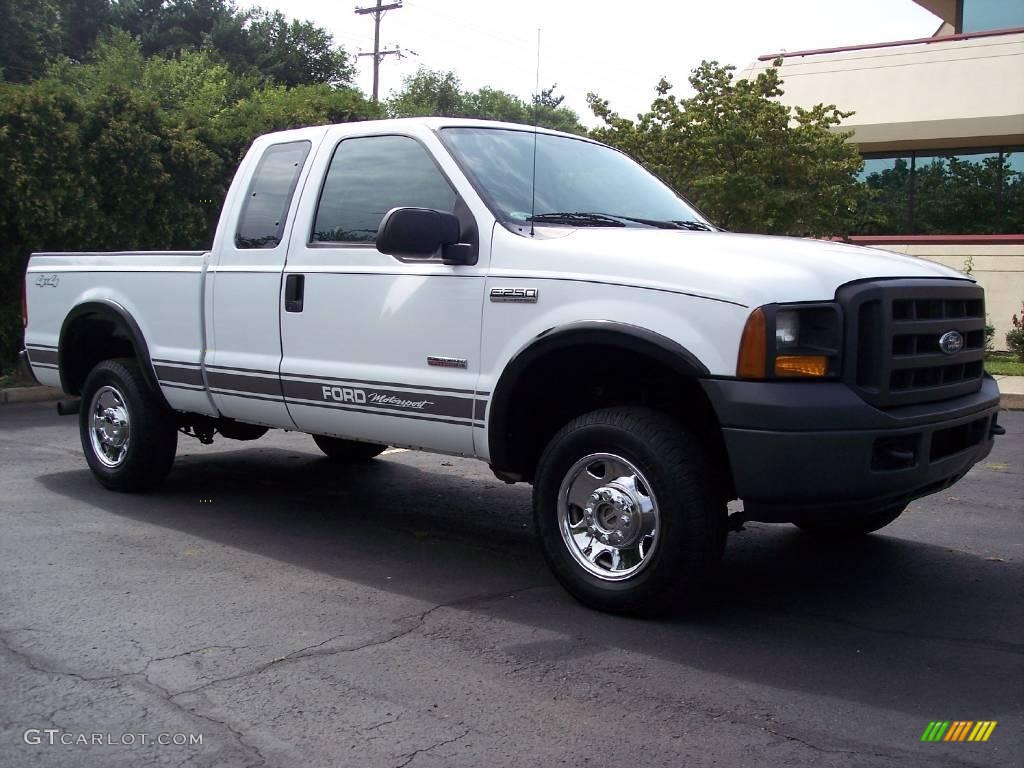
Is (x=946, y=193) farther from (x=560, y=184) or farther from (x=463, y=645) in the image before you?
(x=463, y=645)

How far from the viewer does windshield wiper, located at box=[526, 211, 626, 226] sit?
5.12 m

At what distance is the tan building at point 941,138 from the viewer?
20.1 meters

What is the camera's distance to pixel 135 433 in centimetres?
675

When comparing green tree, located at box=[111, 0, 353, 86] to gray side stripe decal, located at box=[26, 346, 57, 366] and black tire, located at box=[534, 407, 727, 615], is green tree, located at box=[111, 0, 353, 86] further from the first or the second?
black tire, located at box=[534, 407, 727, 615]

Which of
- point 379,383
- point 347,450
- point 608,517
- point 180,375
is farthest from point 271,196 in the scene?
point 608,517

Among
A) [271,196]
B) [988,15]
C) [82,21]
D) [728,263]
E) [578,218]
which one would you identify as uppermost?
[82,21]

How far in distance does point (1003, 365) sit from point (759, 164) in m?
4.84

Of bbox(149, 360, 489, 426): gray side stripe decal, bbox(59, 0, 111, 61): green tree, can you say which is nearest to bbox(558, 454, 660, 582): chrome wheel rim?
bbox(149, 360, 489, 426): gray side stripe decal

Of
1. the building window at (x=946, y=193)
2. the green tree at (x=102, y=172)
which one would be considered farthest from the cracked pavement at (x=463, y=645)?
the building window at (x=946, y=193)

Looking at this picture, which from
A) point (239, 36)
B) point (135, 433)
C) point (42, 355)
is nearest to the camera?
point (135, 433)

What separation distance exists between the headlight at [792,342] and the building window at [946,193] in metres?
17.7

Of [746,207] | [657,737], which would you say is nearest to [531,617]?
[657,737]

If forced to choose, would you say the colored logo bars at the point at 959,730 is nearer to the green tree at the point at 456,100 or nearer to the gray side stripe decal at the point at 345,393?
the gray side stripe decal at the point at 345,393

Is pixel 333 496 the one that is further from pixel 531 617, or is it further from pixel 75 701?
pixel 75 701
